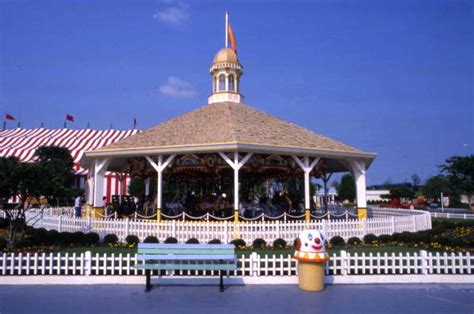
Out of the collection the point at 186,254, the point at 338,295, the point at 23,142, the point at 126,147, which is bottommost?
the point at 338,295

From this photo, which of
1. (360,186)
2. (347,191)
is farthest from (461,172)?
(360,186)

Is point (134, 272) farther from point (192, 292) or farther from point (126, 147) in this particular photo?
→ point (126, 147)

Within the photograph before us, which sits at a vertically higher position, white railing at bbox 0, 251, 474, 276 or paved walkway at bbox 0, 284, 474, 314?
white railing at bbox 0, 251, 474, 276

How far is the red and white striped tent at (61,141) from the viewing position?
41812 millimetres

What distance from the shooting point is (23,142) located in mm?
45844

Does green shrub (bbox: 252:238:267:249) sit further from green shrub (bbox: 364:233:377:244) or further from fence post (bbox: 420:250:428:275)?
fence post (bbox: 420:250:428:275)

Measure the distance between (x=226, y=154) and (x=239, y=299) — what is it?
10519 millimetres

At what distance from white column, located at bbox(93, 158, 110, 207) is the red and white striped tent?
2418 centimetres

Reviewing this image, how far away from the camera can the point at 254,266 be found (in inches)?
324

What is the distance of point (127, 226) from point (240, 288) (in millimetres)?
6576

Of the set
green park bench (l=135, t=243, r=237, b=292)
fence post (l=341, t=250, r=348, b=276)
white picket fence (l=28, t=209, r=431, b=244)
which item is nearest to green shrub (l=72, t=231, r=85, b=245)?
white picket fence (l=28, t=209, r=431, b=244)

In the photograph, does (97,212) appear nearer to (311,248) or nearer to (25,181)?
(25,181)

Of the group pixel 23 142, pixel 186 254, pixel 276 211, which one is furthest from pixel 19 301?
pixel 23 142

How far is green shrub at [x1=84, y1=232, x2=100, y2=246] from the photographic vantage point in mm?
12312
